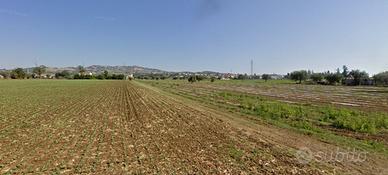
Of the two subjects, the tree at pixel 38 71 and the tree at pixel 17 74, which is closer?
the tree at pixel 17 74

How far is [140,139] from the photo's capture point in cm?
980

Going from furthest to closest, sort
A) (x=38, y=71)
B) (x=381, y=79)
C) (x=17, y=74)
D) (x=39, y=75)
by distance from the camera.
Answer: (x=38, y=71) < (x=39, y=75) < (x=17, y=74) < (x=381, y=79)

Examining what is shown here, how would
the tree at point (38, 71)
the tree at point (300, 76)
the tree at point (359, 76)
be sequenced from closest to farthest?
the tree at point (359, 76) < the tree at point (300, 76) < the tree at point (38, 71)

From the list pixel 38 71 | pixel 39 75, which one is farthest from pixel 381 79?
pixel 38 71

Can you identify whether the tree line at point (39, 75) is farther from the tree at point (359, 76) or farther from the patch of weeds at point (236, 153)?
the patch of weeds at point (236, 153)

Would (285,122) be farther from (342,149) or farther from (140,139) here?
(140,139)

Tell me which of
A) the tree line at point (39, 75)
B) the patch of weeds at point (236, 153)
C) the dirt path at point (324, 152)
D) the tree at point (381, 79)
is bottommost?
the dirt path at point (324, 152)

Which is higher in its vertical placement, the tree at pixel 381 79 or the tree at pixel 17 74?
the tree at pixel 17 74

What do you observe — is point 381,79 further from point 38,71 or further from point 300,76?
point 38,71

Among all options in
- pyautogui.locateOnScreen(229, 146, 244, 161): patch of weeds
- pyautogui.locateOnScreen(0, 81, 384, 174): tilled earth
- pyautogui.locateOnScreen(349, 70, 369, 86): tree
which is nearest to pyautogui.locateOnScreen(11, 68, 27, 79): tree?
pyautogui.locateOnScreen(0, 81, 384, 174): tilled earth

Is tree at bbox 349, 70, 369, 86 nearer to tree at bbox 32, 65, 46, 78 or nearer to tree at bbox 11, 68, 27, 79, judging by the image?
tree at bbox 11, 68, 27, 79

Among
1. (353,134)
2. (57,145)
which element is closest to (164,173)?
(57,145)

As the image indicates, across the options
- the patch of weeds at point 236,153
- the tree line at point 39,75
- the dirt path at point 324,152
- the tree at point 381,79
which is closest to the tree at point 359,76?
the tree at point 381,79

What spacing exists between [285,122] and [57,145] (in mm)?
11837
